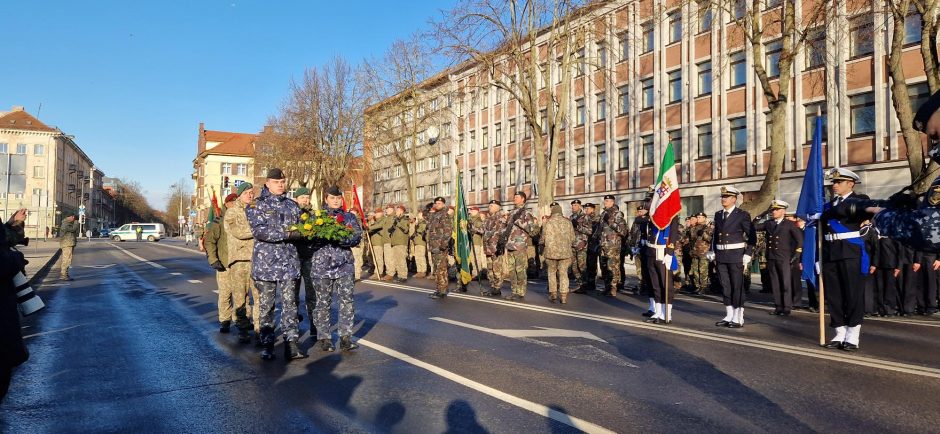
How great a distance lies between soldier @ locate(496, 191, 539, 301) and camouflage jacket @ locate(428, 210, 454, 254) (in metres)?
1.37

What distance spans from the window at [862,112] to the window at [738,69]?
5.05 metres

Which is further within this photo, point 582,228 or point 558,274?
point 582,228

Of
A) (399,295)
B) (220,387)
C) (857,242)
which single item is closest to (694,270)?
(399,295)

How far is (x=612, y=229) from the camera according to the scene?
13992mm

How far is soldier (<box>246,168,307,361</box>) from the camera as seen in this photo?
6.58 m

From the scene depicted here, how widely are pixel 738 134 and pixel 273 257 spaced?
91.0 feet

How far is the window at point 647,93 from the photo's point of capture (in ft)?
113

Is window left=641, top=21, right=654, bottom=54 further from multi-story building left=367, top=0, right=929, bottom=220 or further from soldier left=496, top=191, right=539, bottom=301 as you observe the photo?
soldier left=496, top=191, right=539, bottom=301

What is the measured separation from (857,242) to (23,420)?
8311 mm

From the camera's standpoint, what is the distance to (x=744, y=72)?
29.5 m

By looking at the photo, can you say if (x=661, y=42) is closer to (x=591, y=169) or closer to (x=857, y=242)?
(x=591, y=169)

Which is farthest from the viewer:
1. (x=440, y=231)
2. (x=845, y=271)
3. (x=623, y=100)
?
(x=623, y=100)

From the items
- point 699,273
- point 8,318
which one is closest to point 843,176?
point 8,318

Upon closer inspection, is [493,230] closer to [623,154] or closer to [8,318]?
[8,318]
